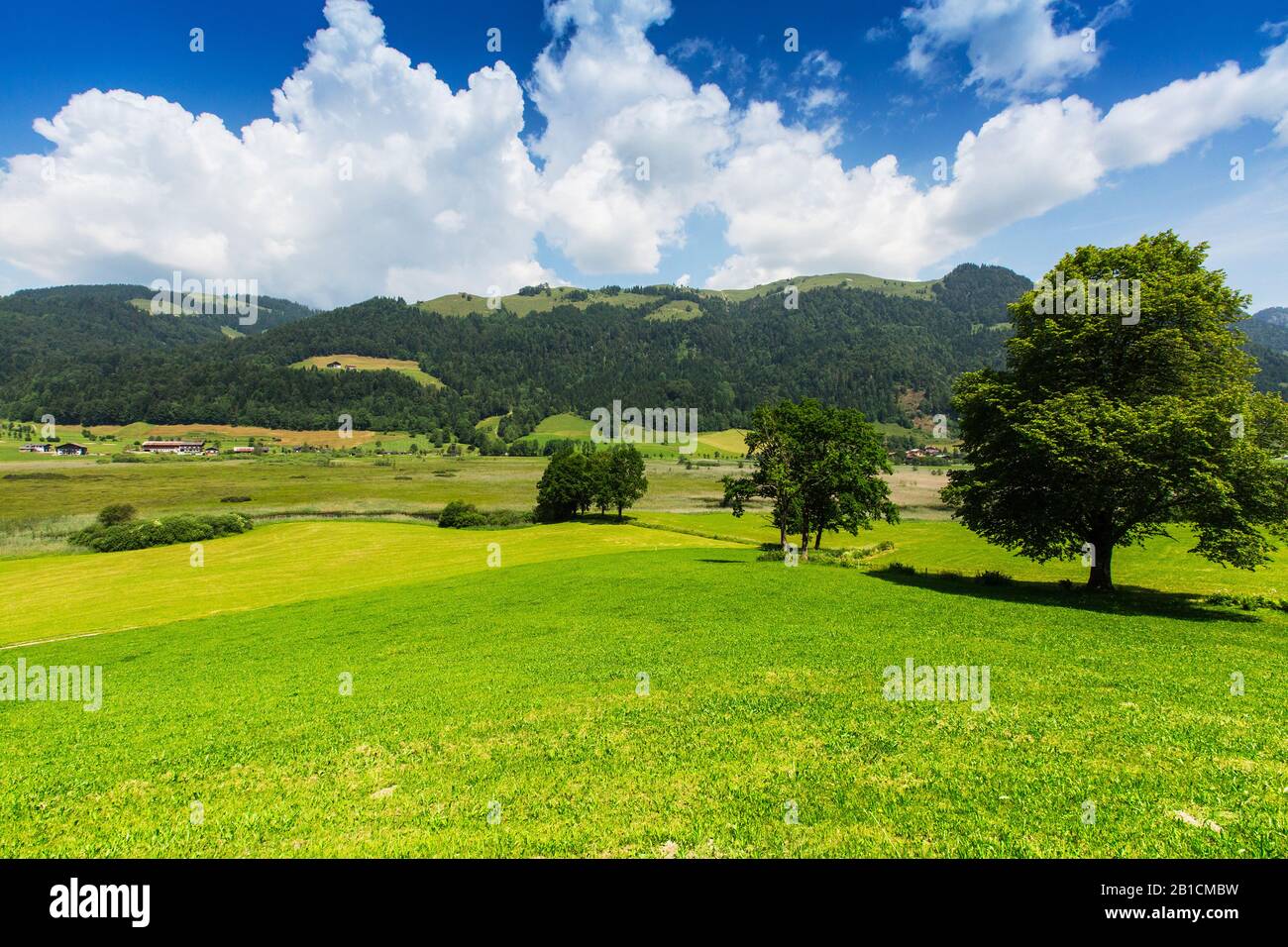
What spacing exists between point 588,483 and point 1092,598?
89.1 m

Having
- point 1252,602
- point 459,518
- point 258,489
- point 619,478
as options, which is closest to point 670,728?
point 1252,602

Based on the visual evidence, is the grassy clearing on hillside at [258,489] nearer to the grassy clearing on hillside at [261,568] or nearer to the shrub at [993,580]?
the grassy clearing on hillside at [261,568]

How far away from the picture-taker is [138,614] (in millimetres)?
42156

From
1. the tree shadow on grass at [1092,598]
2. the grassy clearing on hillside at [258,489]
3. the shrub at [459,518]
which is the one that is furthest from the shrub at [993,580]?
the shrub at [459,518]

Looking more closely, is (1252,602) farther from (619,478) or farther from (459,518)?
(459,518)

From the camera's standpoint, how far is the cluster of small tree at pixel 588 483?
360ft

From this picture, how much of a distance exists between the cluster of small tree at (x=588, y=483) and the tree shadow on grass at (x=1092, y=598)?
75484mm
